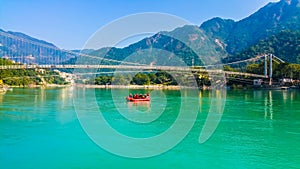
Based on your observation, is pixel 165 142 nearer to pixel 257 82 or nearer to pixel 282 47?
pixel 257 82

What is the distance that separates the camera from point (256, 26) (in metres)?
111

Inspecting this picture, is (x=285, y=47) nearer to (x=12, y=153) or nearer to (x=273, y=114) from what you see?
(x=273, y=114)

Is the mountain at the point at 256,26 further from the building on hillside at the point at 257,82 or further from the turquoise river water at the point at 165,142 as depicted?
the turquoise river water at the point at 165,142

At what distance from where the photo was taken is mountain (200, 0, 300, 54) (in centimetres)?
9931

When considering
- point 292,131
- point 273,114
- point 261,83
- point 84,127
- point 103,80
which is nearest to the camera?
point 292,131

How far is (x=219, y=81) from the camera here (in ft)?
140

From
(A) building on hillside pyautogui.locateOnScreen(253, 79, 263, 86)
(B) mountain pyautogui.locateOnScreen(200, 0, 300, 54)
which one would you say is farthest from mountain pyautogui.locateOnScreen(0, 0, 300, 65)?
(A) building on hillside pyautogui.locateOnScreen(253, 79, 263, 86)

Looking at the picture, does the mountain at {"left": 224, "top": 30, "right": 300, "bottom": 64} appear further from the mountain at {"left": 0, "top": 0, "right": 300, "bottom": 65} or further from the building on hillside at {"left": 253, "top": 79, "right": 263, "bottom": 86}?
the building on hillside at {"left": 253, "top": 79, "right": 263, "bottom": 86}

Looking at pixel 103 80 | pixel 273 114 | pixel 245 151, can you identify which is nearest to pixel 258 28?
pixel 103 80

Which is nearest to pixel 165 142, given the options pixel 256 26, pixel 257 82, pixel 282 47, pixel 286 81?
pixel 286 81

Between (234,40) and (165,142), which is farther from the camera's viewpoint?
(234,40)

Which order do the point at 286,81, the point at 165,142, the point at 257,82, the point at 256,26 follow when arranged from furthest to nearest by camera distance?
the point at 256,26
the point at 257,82
the point at 286,81
the point at 165,142

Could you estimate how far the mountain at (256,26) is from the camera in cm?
9931

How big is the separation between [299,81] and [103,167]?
114 ft
